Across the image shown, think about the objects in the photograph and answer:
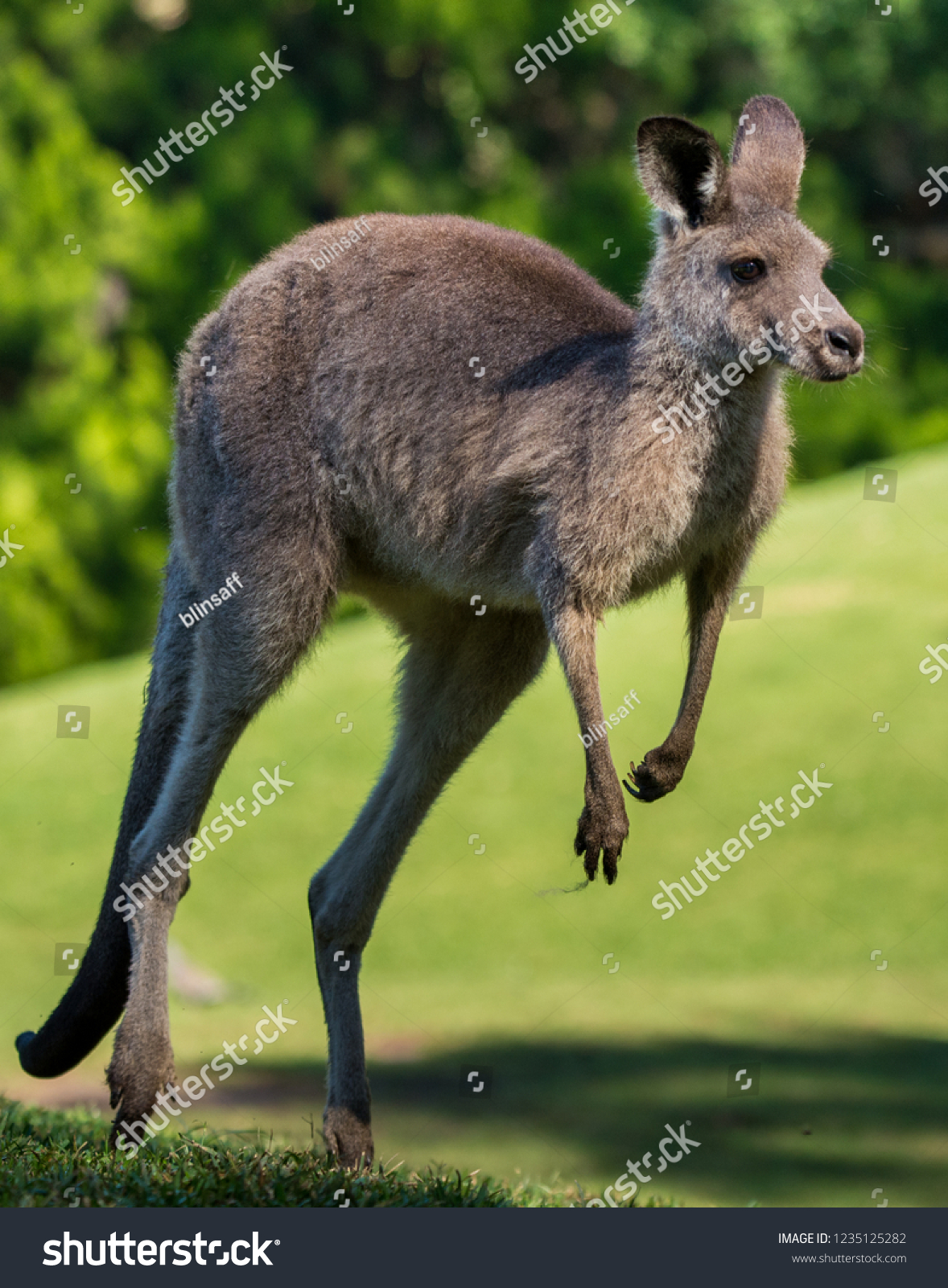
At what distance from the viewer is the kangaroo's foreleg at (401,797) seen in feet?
17.7

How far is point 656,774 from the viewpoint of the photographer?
4.82 meters

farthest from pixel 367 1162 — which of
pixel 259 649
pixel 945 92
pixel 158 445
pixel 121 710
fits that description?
pixel 945 92

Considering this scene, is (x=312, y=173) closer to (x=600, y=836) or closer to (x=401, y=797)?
(x=401, y=797)

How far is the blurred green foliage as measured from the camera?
1833cm

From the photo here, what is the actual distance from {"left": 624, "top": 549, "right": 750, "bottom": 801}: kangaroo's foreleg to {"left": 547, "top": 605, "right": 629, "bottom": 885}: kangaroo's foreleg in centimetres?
22

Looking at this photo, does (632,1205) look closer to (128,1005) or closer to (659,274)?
(128,1005)

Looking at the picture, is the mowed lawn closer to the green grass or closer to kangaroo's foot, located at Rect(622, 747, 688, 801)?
the green grass

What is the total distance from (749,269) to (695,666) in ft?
3.93
